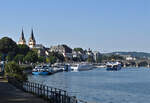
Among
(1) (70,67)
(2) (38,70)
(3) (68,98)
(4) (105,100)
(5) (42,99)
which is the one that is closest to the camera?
(3) (68,98)

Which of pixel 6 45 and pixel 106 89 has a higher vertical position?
pixel 6 45

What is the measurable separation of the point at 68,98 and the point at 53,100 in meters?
4.40

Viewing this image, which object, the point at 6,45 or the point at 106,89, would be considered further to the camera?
the point at 6,45

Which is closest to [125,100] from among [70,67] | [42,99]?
[42,99]

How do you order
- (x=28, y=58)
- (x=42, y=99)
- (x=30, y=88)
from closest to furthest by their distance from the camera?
1. (x=42, y=99)
2. (x=30, y=88)
3. (x=28, y=58)

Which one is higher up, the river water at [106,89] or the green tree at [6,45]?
the green tree at [6,45]

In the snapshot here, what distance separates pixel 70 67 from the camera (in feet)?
620

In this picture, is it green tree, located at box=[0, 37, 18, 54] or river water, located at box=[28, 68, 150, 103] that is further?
green tree, located at box=[0, 37, 18, 54]

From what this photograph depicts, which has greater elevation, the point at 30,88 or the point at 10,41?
the point at 10,41

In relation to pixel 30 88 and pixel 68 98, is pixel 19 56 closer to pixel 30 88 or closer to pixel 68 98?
pixel 30 88

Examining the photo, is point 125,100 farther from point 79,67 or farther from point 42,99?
point 79,67

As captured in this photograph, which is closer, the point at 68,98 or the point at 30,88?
the point at 68,98

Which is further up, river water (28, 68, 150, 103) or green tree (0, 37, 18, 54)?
green tree (0, 37, 18, 54)

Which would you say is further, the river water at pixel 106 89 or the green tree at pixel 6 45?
the green tree at pixel 6 45
